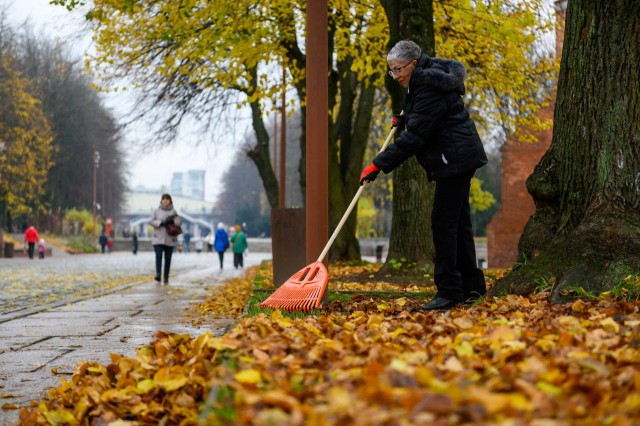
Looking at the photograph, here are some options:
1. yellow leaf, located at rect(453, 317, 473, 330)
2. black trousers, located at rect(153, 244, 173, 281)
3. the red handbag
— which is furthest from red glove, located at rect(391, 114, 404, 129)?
black trousers, located at rect(153, 244, 173, 281)

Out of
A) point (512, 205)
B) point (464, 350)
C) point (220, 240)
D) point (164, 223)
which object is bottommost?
point (464, 350)

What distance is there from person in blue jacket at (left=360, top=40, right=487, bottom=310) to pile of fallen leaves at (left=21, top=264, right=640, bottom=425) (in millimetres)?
653

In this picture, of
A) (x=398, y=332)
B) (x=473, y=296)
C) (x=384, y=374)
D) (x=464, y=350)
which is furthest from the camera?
(x=473, y=296)

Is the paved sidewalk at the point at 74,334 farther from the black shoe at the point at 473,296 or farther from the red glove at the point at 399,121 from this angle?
the red glove at the point at 399,121

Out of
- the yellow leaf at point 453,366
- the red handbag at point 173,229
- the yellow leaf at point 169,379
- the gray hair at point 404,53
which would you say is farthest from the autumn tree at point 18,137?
the yellow leaf at point 453,366

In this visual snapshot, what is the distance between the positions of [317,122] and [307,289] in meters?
1.57

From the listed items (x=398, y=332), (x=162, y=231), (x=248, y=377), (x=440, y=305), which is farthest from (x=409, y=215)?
(x=248, y=377)

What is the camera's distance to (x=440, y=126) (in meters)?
5.94

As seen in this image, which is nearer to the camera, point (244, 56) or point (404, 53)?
point (404, 53)

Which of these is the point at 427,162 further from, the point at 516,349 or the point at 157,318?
the point at 157,318

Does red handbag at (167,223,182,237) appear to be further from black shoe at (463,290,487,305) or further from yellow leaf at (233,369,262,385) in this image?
yellow leaf at (233,369,262,385)

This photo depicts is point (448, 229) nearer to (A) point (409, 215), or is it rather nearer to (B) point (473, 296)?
(B) point (473, 296)

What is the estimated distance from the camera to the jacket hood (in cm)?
584

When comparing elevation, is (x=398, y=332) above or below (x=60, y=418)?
above
